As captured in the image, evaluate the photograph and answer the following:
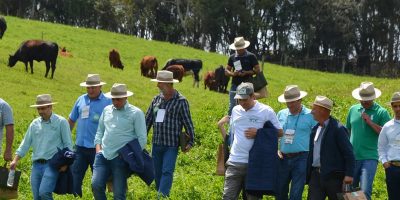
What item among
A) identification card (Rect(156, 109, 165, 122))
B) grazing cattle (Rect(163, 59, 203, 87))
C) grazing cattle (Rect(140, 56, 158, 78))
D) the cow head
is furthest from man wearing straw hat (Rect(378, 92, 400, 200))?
grazing cattle (Rect(163, 59, 203, 87))

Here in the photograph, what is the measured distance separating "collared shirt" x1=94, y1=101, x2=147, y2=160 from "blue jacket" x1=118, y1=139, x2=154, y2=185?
0.09 metres

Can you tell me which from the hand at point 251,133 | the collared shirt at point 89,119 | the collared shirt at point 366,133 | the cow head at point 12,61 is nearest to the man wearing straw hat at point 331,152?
the hand at point 251,133

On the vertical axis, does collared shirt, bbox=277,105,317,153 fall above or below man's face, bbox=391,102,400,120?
below

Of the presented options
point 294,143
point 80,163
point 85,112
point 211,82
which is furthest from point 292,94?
point 211,82

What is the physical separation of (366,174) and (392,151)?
78cm

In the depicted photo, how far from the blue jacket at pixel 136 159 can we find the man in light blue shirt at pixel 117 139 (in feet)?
0.28

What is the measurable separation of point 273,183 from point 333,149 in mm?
899

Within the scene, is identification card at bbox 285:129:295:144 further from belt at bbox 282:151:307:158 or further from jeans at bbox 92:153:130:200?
jeans at bbox 92:153:130:200

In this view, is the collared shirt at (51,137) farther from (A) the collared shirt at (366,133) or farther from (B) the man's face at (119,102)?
(A) the collared shirt at (366,133)

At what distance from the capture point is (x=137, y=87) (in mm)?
27547

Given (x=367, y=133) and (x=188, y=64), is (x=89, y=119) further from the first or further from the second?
(x=188, y=64)

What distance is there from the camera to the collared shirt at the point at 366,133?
33.7ft

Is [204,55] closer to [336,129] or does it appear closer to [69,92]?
[69,92]

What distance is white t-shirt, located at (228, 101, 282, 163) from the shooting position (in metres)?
9.56
